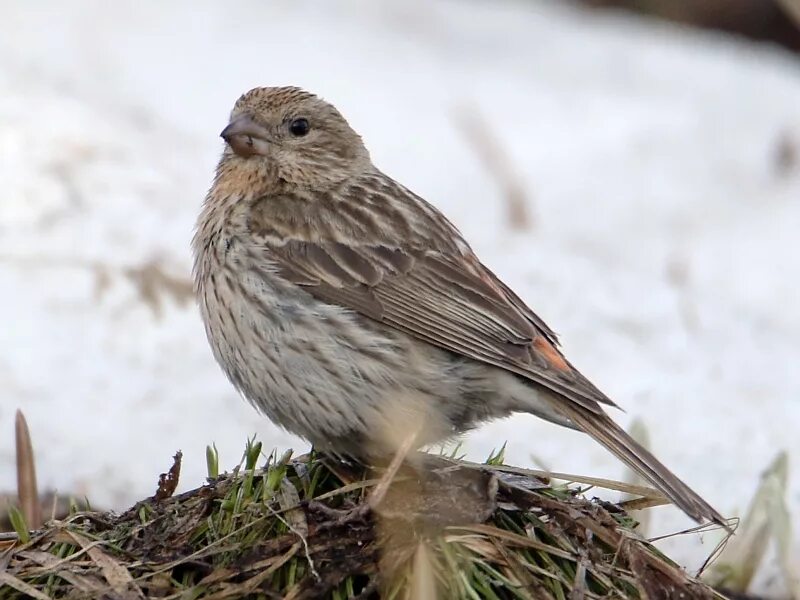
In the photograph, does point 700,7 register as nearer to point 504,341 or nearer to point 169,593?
point 504,341

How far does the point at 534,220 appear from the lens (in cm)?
1052

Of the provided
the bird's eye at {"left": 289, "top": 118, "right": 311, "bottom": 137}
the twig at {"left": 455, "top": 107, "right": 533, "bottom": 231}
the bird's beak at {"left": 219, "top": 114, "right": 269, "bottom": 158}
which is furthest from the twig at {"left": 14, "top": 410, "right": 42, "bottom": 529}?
the twig at {"left": 455, "top": 107, "right": 533, "bottom": 231}

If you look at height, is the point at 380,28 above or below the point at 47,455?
above

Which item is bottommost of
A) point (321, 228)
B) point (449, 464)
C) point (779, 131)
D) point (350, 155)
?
point (449, 464)

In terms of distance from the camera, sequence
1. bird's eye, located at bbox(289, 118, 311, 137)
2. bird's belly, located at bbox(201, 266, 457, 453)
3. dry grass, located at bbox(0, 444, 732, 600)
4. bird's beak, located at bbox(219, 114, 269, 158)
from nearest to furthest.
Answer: dry grass, located at bbox(0, 444, 732, 600) < bird's belly, located at bbox(201, 266, 457, 453) < bird's beak, located at bbox(219, 114, 269, 158) < bird's eye, located at bbox(289, 118, 311, 137)

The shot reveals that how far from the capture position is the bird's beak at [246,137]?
6066 millimetres

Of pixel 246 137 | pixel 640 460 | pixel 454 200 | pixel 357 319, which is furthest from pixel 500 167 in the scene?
pixel 640 460

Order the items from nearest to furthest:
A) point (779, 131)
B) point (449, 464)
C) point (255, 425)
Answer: point (449, 464), point (255, 425), point (779, 131)

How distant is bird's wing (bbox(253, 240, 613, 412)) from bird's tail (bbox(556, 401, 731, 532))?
0.07 metres

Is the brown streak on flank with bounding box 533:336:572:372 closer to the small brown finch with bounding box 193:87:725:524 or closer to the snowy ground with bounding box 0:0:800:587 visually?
the small brown finch with bounding box 193:87:725:524

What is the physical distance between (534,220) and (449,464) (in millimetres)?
5823

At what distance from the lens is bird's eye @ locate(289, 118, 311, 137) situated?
6230mm

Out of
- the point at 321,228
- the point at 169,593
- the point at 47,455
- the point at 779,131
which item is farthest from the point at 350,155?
the point at 779,131

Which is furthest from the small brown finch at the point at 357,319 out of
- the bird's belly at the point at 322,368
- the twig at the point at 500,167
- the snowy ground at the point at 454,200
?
the twig at the point at 500,167
